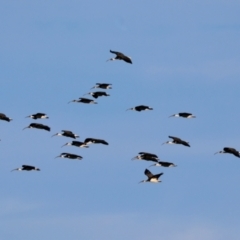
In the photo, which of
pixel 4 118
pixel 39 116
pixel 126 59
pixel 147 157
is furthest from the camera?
pixel 147 157

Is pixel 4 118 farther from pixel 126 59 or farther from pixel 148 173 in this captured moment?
pixel 148 173

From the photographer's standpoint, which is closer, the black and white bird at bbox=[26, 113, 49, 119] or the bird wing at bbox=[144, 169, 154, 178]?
the bird wing at bbox=[144, 169, 154, 178]

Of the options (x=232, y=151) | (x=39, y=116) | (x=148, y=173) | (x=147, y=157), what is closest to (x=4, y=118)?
(x=39, y=116)

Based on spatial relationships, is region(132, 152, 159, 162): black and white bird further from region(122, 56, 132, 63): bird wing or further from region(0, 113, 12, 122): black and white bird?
region(0, 113, 12, 122): black and white bird

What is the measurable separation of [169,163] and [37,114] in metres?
16.3

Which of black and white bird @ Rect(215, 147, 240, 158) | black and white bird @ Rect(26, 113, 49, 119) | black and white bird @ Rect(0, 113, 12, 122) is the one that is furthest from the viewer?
black and white bird @ Rect(26, 113, 49, 119)

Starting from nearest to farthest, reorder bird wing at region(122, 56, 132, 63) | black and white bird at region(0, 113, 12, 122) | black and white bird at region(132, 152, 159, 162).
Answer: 1. bird wing at region(122, 56, 132, 63)
2. black and white bird at region(0, 113, 12, 122)
3. black and white bird at region(132, 152, 159, 162)

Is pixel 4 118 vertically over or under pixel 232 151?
over

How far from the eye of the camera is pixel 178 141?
149 meters

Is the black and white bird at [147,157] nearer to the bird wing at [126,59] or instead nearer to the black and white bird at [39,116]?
the black and white bird at [39,116]

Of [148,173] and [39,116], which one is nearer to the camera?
[148,173]

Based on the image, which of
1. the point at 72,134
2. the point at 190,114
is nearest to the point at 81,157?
the point at 72,134

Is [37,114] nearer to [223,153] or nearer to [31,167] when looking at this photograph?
[31,167]

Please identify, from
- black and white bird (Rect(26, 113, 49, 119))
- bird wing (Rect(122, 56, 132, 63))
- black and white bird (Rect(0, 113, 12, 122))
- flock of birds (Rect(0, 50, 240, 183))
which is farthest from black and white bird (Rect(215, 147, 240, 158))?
black and white bird (Rect(0, 113, 12, 122))
